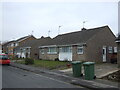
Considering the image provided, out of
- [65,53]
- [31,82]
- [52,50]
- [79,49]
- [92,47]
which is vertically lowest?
[31,82]

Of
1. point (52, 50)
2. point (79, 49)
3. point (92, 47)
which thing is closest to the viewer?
point (92, 47)

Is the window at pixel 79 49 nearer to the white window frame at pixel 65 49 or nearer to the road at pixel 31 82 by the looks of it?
the white window frame at pixel 65 49

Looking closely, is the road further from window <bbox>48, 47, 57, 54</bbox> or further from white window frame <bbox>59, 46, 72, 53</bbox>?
window <bbox>48, 47, 57, 54</bbox>

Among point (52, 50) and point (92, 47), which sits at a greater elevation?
point (92, 47)

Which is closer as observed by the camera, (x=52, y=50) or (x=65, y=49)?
(x=65, y=49)

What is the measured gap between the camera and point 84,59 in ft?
80.6

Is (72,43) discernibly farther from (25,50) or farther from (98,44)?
(25,50)

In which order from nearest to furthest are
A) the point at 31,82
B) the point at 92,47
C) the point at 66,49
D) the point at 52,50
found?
the point at 31,82
the point at 92,47
the point at 66,49
the point at 52,50

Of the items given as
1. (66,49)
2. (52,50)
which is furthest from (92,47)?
(52,50)

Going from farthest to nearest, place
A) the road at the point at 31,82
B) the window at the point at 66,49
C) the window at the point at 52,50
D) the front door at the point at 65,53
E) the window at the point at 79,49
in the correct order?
the window at the point at 52,50 → the window at the point at 66,49 → the front door at the point at 65,53 → the window at the point at 79,49 → the road at the point at 31,82

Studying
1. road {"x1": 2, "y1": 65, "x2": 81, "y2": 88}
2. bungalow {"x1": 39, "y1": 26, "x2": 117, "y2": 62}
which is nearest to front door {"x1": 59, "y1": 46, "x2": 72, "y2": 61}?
bungalow {"x1": 39, "y1": 26, "x2": 117, "y2": 62}

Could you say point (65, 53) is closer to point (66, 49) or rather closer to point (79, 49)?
point (66, 49)

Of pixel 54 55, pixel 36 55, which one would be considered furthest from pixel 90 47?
pixel 36 55

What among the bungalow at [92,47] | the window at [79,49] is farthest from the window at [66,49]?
the window at [79,49]
